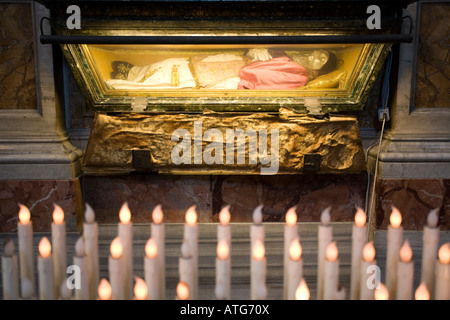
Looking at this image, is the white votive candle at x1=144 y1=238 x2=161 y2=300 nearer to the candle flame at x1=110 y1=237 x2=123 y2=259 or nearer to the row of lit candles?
the row of lit candles

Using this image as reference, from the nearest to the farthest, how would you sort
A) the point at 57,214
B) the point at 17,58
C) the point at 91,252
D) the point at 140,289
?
1. the point at 140,289
2. the point at 91,252
3. the point at 57,214
4. the point at 17,58

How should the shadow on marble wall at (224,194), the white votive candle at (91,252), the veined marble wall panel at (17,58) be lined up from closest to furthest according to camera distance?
the white votive candle at (91,252) → the veined marble wall panel at (17,58) → the shadow on marble wall at (224,194)

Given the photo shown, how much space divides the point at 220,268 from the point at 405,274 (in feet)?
1.83

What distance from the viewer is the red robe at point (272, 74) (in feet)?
8.55

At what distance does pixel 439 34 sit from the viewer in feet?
8.46

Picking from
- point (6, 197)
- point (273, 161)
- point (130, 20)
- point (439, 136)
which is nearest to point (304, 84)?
point (273, 161)

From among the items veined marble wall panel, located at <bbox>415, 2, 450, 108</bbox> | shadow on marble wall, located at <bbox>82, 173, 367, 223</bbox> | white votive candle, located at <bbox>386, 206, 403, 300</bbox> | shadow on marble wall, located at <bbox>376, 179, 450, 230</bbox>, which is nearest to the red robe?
shadow on marble wall, located at <bbox>82, 173, 367, 223</bbox>

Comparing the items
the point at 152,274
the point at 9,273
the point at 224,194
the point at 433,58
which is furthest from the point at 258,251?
the point at 433,58

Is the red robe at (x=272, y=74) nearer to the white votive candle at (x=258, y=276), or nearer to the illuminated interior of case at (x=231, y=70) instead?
the illuminated interior of case at (x=231, y=70)

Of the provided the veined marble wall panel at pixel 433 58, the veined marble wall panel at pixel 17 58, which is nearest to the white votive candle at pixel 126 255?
the veined marble wall panel at pixel 17 58

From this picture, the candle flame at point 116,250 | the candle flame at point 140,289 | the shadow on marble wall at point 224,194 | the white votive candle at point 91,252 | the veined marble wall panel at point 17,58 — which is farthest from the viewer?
the shadow on marble wall at point 224,194

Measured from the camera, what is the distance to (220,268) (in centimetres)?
121

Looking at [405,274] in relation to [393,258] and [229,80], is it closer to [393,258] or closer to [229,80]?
[393,258]

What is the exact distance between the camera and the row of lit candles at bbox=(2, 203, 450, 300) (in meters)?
1.20
